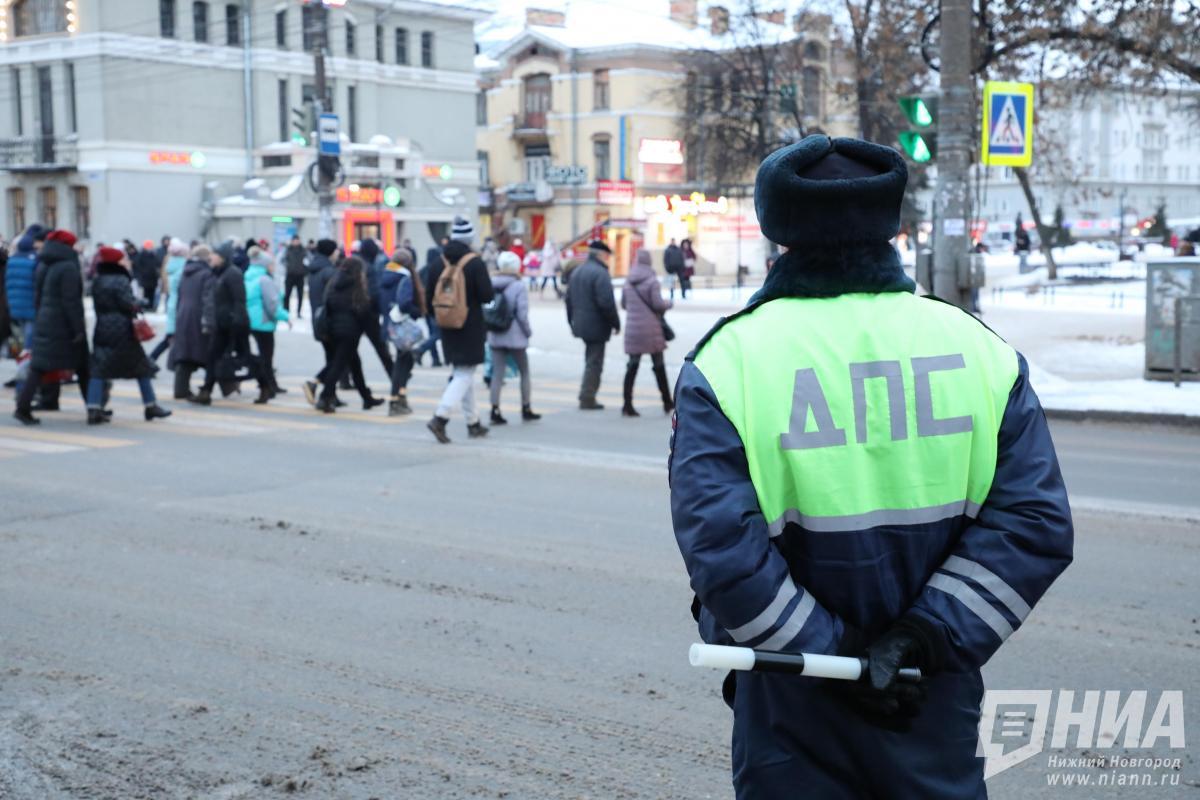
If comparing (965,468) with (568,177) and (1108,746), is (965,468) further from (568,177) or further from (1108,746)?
(568,177)

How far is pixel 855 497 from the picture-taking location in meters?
2.46

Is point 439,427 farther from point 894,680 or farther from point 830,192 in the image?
point 894,680

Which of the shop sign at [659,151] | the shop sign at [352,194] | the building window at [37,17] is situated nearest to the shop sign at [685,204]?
the shop sign at [659,151]

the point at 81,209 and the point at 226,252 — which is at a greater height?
the point at 81,209

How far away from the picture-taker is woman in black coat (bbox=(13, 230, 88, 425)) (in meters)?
13.5

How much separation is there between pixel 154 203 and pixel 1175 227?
187ft

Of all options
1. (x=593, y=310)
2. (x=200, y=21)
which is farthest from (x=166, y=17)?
(x=593, y=310)

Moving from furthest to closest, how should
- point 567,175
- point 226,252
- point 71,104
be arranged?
point 567,175, point 71,104, point 226,252

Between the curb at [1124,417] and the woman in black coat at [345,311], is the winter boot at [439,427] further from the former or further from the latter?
the curb at [1124,417]

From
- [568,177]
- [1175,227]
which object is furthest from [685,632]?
[1175,227]

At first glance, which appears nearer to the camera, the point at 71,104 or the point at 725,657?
the point at 725,657

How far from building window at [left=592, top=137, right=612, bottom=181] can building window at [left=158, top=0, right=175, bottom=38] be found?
71.0ft

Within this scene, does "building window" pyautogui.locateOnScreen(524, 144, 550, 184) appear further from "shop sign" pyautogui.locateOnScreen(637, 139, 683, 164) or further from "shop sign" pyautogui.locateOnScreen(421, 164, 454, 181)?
"shop sign" pyautogui.locateOnScreen(421, 164, 454, 181)

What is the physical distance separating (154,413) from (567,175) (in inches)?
1931
